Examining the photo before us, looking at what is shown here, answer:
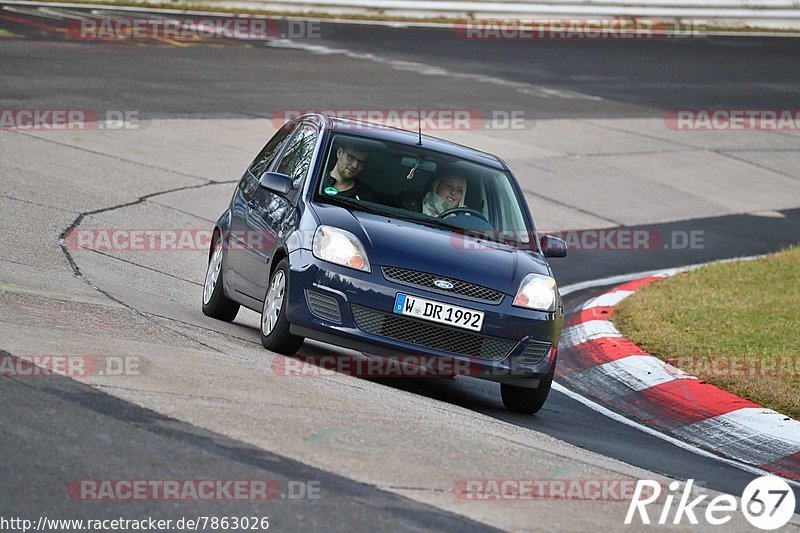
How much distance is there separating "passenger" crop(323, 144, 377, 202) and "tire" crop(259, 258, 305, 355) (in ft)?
2.35

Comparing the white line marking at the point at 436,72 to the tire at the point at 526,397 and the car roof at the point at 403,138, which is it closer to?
the car roof at the point at 403,138

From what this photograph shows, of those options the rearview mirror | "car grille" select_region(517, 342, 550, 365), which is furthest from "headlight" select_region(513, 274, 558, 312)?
the rearview mirror

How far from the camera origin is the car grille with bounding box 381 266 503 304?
813 centimetres

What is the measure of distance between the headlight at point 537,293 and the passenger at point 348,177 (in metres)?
1.21

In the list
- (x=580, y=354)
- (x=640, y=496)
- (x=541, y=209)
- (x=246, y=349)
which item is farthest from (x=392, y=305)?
(x=541, y=209)

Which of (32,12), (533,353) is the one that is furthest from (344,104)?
(533,353)

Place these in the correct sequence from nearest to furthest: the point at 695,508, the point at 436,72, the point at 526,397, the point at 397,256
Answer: the point at 695,508, the point at 397,256, the point at 526,397, the point at 436,72

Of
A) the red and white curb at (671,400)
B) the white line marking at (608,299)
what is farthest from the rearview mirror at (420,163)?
the white line marking at (608,299)

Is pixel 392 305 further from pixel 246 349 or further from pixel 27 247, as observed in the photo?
pixel 27 247

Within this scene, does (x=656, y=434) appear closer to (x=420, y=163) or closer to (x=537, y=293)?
(x=537, y=293)

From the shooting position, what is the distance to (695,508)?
6328 millimetres

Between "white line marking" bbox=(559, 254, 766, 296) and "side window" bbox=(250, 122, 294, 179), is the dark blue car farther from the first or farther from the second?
"white line marking" bbox=(559, 254, 766, 296)

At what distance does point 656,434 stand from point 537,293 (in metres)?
1.28

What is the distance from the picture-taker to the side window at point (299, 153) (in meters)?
9.31
